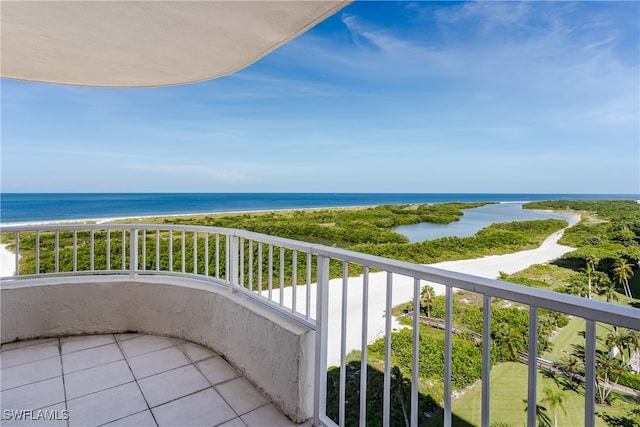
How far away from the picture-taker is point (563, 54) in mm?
13117

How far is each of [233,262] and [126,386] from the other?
1068mm

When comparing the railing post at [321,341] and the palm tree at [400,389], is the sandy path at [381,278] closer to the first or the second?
the palm tree at [400,389]

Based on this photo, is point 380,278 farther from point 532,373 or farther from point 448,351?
point 532,373

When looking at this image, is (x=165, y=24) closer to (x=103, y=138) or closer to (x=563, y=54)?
(x=563, y=54)

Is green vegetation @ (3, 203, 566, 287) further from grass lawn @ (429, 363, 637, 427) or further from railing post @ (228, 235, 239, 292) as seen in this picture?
grass lawn @ (429, 363, 637, 427)

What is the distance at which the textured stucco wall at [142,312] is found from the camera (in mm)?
2162

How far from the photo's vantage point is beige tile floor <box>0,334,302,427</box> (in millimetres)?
1774

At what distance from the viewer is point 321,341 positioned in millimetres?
1686

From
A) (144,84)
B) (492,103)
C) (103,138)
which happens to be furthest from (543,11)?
(103,138)

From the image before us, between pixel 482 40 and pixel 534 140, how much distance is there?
24.1ft

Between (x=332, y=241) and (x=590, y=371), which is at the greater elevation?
(x=590, y=371)

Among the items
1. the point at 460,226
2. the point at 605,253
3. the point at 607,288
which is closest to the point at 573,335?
the point at 607,288

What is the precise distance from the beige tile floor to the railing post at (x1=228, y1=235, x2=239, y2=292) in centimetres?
61

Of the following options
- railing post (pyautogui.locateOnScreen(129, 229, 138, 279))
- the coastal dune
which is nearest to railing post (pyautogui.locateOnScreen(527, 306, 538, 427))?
railing post (pyautogui.locateOnScreen(129, 229, 138, 279))
